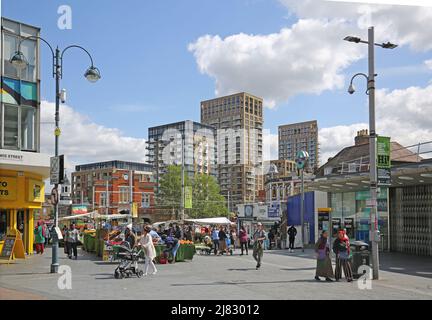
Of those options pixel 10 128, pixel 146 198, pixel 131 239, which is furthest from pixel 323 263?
pixel 146 198

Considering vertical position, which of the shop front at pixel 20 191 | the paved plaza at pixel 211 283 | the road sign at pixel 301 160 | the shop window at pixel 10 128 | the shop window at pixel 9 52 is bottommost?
the paved plaza at pixel 211 283

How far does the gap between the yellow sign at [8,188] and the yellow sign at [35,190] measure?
0.85m

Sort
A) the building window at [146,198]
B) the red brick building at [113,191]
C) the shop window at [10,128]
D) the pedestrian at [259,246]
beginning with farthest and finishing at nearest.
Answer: the building window at [146,198] → the red brick building at [113,191] → the shop window at [10,128] → the pedestrian at [259,246]

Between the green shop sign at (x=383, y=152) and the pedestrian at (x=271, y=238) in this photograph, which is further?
the pedestrian at (x=271, y=238)

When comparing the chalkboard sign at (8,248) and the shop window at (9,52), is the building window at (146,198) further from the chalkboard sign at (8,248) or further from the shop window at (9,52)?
the chalkboard sign at (8,248)

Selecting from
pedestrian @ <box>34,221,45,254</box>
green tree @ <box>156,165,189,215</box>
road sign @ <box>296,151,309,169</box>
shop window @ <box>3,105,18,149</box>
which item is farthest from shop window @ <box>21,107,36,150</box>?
green tree @ <box>156,165,189,215</box>

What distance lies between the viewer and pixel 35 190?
2562cm

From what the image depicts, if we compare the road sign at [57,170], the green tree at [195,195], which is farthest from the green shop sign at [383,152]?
the green tree at [195,195]

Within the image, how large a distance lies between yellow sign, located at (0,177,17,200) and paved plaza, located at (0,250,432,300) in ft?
13.8

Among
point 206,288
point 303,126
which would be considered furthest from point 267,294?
point 303,126

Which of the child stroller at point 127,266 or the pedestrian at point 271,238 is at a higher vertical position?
the child stroller at point 127,266

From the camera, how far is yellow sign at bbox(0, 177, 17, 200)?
2362 centimetres

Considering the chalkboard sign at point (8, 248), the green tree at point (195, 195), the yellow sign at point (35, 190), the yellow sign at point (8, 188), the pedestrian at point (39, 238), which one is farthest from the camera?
the green tree at point (195, 195)

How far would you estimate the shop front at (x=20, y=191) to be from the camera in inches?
895
